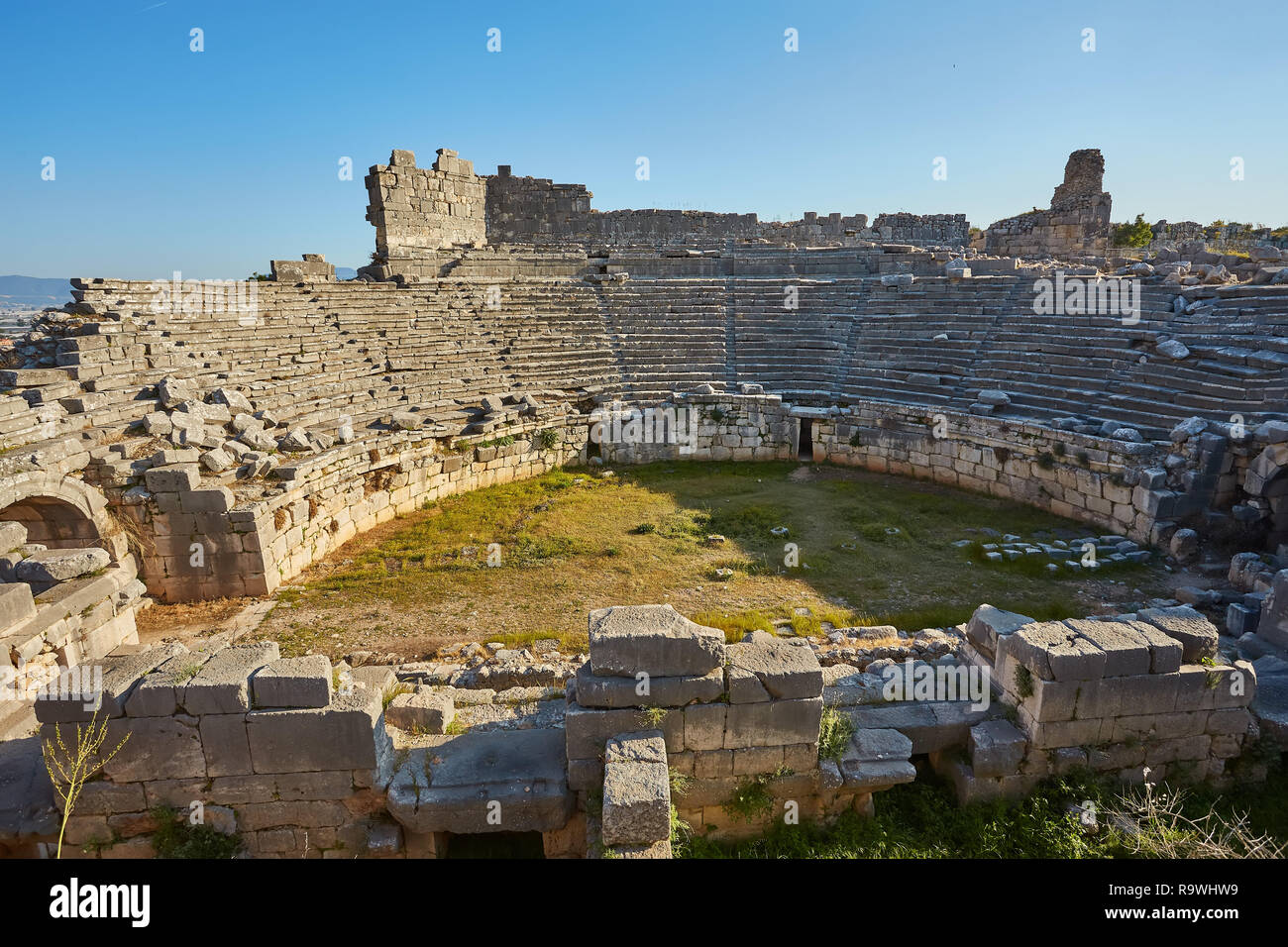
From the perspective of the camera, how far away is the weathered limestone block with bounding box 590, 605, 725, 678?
5.07m

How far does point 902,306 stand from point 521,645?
13594mm

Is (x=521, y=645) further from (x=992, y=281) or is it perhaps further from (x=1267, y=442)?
(x=992, y=281)

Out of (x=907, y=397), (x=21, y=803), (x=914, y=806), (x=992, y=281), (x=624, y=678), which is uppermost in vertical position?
(x=992, y=281)

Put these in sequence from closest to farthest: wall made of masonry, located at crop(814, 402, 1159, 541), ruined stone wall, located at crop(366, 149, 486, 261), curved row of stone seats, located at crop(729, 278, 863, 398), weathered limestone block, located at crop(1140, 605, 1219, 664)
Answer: weathered limestone block, located at crop(1140, 605, 1219, 664) < wall made of masonry, located at crop(814, 402, 1159, 541) < curved row of stone seats, located at crop(729, 278, 863, 398) < ruined stone wall, located at crop(366, 149, 486, 261)

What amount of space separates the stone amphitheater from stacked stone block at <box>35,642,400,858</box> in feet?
0.08

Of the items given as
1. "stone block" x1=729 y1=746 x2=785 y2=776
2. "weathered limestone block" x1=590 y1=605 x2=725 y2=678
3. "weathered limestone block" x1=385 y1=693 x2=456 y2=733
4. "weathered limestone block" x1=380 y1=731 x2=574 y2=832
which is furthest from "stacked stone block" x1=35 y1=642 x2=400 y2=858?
"stone block" x1=729 y1=746 x2=785 y2=776

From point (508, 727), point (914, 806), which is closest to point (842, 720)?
point (914, 806)

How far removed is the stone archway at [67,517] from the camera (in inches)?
334

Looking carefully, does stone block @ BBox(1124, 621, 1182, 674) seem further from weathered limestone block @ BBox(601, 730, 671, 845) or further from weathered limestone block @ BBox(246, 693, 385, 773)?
weathered limestone block @ BBox(246, 693, 385, 773)

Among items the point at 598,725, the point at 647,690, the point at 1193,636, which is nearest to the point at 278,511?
the point at 598,725

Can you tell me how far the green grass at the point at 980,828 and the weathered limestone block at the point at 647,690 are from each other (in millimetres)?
1061

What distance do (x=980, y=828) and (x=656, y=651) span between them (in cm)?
288

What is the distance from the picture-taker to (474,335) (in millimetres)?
16625

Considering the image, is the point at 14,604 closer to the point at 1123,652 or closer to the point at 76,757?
the point at 76,757
